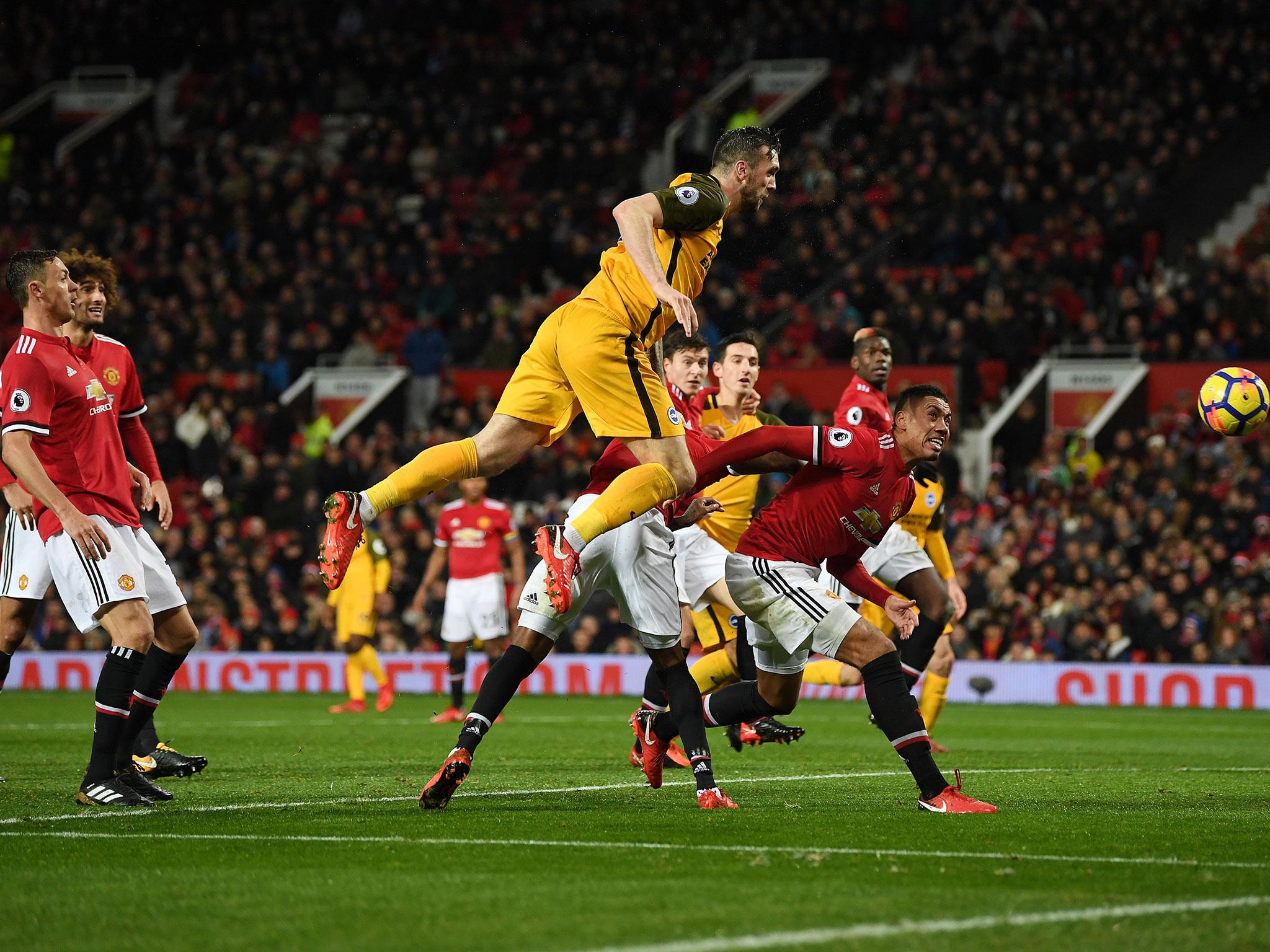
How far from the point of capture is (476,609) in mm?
17234

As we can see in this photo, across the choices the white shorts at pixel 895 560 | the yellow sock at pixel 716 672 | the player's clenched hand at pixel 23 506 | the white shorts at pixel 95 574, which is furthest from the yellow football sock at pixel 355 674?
the white shorts at pixel 95 574

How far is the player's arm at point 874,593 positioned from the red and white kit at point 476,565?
8.70 m

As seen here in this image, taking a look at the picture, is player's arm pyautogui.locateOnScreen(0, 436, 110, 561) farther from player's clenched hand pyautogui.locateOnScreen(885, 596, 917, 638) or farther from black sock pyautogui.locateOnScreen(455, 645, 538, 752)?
player's clenched hand pyautogui.locateOnScreen(885, 596, 917, 638)

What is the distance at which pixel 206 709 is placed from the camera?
1822 cm

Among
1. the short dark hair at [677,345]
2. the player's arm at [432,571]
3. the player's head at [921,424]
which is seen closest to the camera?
the player's head at [921,424]

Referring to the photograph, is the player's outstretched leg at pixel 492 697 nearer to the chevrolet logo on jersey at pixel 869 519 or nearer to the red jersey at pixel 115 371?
the chevrolet logo on jersey at pixel 869 519

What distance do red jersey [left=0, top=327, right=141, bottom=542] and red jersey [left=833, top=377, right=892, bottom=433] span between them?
4602 millimetres

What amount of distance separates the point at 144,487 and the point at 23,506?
2.46 feet

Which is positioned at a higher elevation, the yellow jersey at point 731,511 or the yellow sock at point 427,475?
the yellow sock at point 427,475

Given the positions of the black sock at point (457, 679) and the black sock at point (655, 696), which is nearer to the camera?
the black sock at point (655, 696)

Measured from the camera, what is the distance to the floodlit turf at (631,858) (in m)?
4.75

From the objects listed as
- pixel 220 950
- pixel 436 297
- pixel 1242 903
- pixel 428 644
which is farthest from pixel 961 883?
pixel 436 297

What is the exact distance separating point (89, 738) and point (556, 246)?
16619 mm

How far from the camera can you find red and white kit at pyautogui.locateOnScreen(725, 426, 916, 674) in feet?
26.2
